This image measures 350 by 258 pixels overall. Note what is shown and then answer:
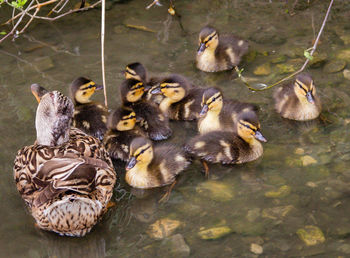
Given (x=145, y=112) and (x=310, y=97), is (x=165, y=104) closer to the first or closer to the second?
(x=145, y=112)

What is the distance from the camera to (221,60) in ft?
15.0

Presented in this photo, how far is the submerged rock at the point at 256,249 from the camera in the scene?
112 inches

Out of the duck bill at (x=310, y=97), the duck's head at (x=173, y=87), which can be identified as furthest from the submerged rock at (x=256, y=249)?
the duck's head at (x=173, y=87)

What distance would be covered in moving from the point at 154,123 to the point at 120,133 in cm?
30

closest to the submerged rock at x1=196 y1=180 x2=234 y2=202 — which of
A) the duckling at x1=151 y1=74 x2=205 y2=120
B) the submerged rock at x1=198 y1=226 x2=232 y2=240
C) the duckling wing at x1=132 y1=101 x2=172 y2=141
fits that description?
the submerged rock at x1=198 y1=226 x2=232 y2=240

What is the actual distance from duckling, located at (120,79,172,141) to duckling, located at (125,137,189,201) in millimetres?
361

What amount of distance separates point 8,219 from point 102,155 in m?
0.65

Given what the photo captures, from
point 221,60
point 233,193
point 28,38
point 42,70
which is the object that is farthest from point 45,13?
point 233,193

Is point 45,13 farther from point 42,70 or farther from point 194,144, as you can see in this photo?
point 194,144

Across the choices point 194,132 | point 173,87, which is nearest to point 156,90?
point 173,87

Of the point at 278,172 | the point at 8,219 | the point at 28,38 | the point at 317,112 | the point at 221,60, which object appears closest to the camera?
the point at 8,219

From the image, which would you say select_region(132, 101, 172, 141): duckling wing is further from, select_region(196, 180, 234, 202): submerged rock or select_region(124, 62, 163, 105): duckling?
select_region(196, 180, 234, 202): submerged rock

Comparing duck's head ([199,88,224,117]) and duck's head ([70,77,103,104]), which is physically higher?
duck's head ([70,77,103,104])

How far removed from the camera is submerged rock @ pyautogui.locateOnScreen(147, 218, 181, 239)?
9.89ft
